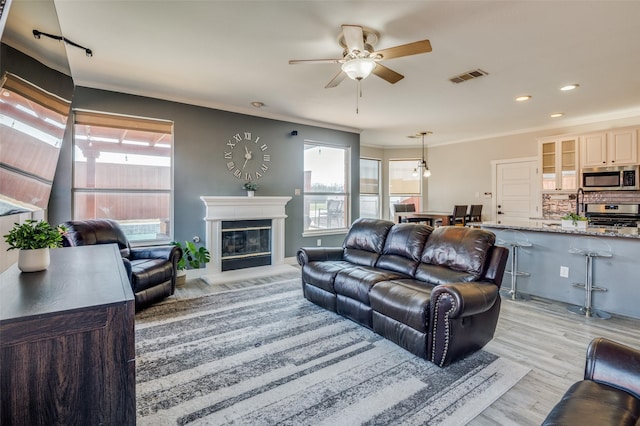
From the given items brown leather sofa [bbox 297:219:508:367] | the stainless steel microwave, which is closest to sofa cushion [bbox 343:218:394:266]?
brown leather sofa [bbox 297:219:508:367]

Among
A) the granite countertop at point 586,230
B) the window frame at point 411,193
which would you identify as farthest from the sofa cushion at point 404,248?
the window frame at point 411,193

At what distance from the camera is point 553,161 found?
20.1ft

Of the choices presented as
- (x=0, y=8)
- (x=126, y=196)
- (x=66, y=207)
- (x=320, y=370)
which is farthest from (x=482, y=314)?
(x=66, y=207)

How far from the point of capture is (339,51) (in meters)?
3.16

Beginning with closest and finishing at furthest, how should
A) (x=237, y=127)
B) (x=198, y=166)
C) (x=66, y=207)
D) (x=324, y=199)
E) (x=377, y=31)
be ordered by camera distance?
(x=377, y=31) → (x=66, y=207) → (x=198, y=166) → (x=237, y=127) → (x=324, y=199)

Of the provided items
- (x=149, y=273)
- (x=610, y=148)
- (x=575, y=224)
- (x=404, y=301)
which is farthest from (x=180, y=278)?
(x=610, y=148)

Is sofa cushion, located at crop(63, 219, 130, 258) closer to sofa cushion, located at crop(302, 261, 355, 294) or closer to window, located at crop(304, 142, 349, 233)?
sofa cushion, located at crop(302, 261, 355, 294)

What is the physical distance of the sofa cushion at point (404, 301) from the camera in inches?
92.0

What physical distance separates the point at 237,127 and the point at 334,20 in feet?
9.99

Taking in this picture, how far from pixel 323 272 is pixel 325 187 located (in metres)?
3.36

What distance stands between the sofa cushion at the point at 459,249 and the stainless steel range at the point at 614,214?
3954 millimetres

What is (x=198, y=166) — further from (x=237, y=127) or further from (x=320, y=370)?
(x=320, y=370)

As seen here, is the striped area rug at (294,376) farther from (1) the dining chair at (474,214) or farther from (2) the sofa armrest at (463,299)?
(1) the dining chair at (474,214)

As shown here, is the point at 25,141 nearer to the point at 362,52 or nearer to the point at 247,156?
the point at 362,52
